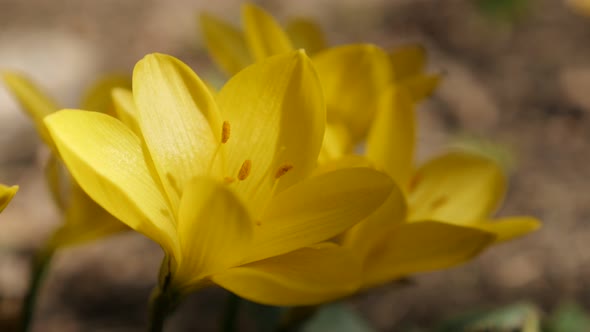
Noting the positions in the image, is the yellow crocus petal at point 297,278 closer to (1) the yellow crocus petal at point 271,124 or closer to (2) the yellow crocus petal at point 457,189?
(1) the yellow crocus petal at point 271,124

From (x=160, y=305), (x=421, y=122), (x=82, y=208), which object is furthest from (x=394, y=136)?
(x=421, y=122)

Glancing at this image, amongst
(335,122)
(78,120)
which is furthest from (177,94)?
(335,122)

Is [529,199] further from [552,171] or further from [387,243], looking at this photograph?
[387,243]

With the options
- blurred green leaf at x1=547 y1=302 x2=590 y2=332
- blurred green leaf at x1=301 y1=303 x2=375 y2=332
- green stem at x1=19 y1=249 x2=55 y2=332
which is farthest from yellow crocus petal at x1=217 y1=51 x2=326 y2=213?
blurred green leaf at x1=547 y1=302 x2=590 y2=332

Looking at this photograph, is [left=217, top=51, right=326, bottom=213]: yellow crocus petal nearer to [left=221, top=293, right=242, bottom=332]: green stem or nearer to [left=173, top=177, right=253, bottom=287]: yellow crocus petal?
[left=173, top=177, right=253, bottom=287]: yellow crocus petal

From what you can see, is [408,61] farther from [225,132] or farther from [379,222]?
[225,132]
